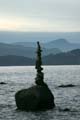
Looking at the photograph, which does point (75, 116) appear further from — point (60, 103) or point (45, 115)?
point (60, 103)

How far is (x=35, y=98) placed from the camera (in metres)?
100

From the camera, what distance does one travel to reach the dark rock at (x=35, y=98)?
10025cm

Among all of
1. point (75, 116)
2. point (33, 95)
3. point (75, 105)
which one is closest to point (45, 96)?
point (33, 95)

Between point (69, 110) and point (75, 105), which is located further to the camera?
point (75, 105)

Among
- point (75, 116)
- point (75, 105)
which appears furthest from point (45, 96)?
point (75, 105)

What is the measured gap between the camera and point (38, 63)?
361ft

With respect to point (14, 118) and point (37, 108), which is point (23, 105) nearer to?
point (37, 108)

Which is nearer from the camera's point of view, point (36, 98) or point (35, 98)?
point (36, 98)

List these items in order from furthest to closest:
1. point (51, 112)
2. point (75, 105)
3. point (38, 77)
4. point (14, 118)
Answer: point (75, 105)
point (38, 77)
point (51, 112)
point (14, 118)

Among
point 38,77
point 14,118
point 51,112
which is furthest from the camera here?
point 38,77

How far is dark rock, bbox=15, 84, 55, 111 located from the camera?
10025cm

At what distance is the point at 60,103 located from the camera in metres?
120

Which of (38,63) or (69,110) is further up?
(38,63)

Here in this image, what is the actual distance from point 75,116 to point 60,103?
2626 centimetres
